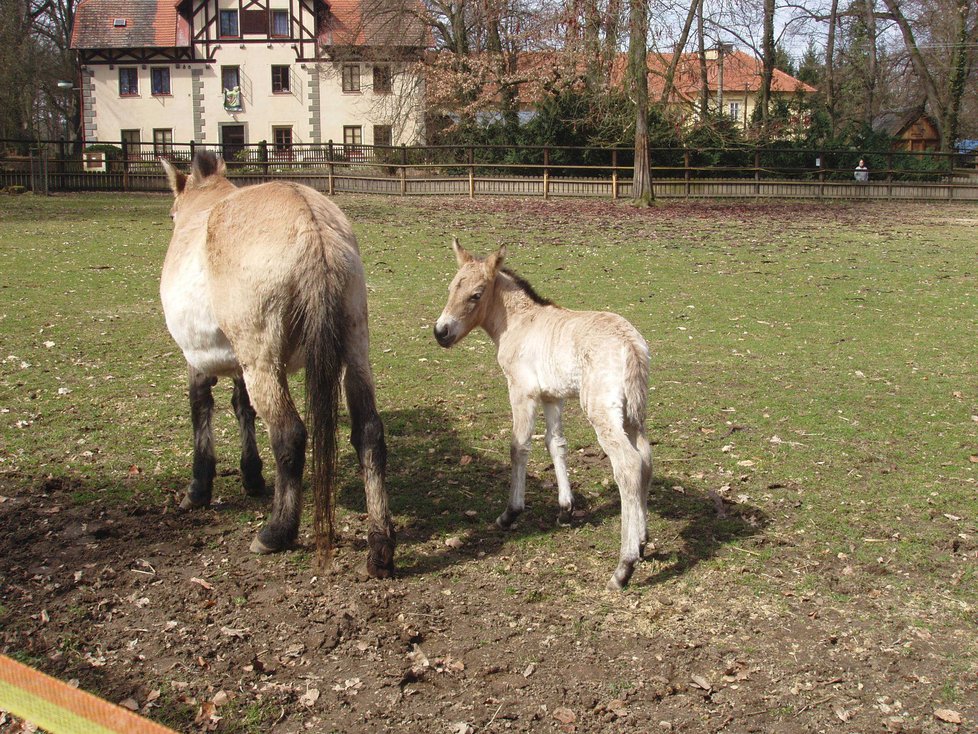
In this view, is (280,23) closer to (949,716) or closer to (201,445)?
(201,445)

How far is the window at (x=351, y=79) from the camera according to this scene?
5212 centimetres

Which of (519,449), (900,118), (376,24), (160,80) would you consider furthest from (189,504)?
(900,118)

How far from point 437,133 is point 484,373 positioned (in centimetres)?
3824

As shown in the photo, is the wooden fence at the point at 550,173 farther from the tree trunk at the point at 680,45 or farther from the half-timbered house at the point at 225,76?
the half-timbered house at the point at 225,76

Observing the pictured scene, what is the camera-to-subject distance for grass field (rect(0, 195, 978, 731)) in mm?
4512

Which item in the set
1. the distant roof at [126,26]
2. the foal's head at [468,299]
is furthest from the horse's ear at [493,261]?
the distant roof at [126,26]

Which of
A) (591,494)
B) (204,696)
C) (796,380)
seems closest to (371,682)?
(204,696)

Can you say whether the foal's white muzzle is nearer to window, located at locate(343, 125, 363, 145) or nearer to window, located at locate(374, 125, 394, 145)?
window, located at locate(374, 125, 394, 145)

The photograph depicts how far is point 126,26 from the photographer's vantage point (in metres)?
51.7

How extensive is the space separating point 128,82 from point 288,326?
178 feet

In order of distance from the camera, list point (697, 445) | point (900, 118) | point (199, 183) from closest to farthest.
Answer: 1. point (199, 183)
2. point (697, 445)
3. point (900, 118)

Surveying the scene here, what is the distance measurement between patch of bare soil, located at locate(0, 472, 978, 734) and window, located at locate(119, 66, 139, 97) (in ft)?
173

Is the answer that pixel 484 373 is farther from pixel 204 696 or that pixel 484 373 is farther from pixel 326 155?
pixel 326 155

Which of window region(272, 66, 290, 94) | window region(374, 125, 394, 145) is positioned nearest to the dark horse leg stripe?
window region(374, 125, 394, 145)
